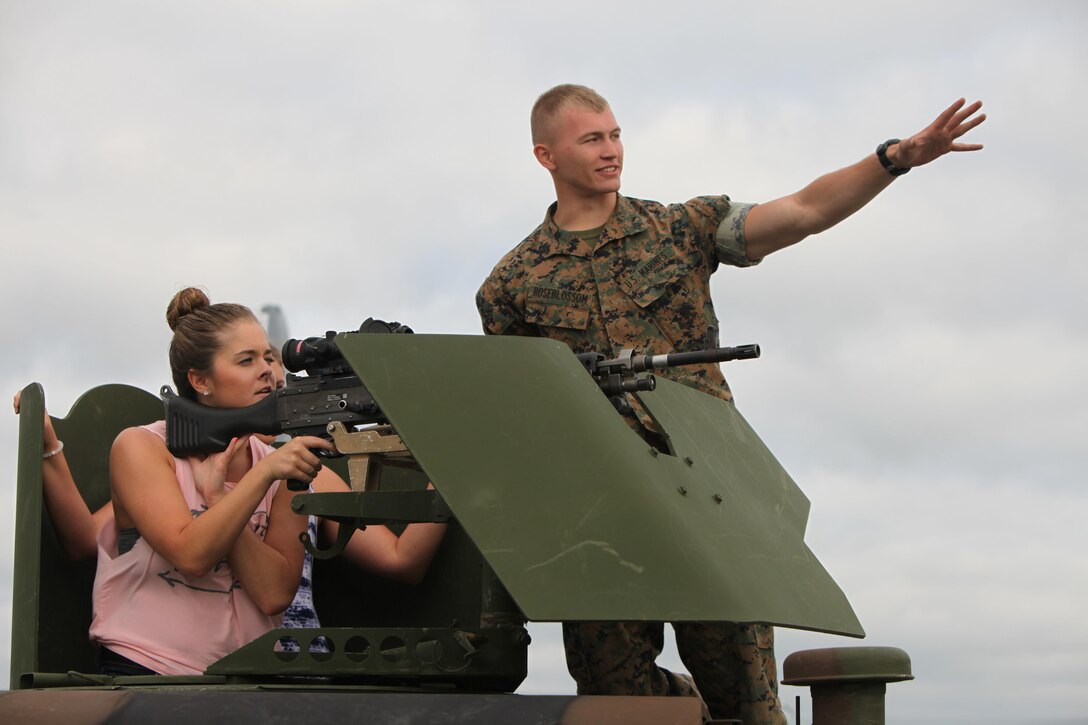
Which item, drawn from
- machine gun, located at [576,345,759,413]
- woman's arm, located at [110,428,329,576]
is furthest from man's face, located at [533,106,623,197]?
woman's arm, located at [110,428,329,576]

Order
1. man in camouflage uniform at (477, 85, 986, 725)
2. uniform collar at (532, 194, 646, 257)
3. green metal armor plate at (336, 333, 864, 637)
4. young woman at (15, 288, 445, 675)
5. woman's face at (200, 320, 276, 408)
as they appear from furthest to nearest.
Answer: uniform collar at (532, 194, 646, 257), man in camouflage uniform at (477, 85, 986, 725), woman's face at (200, 320, 276, 408), young woman at (15, 288, 445, 675), green metal armor plate at (336, 333, 864, 637)

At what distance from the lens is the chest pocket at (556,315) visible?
17.5 feet

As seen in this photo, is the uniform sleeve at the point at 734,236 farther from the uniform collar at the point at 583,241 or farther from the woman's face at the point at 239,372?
the woman's face at the point at 239,372

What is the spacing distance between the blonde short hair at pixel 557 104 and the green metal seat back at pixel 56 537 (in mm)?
1737

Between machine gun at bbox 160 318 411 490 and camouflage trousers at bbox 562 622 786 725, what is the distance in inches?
41.8

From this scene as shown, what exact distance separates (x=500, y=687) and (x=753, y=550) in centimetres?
73

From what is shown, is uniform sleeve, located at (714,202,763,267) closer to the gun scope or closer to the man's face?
the man's face

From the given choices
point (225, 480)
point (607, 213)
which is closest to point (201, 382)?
point (225, 480)

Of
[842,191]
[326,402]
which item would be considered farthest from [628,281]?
[326,402]

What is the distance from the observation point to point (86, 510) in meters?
4.59

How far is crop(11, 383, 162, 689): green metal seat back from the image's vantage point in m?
4.31

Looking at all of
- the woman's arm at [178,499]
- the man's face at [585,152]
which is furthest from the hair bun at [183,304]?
the man's face at [585,152]

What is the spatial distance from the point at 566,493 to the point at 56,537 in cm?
187

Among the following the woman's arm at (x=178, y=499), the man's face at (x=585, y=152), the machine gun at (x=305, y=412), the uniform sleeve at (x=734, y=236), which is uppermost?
the man's face at (x=585, y=152)
